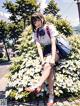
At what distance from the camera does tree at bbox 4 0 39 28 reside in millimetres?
34906

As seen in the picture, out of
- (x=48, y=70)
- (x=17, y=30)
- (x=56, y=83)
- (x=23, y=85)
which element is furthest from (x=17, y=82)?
(x=17, y=30)

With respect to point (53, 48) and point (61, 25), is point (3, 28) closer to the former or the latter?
point (61, 25)

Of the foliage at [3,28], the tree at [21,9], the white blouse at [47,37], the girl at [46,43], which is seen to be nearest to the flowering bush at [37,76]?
the girl at [46,43]

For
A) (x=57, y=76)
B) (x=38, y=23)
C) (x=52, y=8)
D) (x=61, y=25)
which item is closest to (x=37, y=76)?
(x=57, y=76)

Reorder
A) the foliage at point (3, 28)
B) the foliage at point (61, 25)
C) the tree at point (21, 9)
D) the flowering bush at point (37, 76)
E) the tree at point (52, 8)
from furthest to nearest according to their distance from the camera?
the tree at point (52, 8), the foliage at point (3, 28), the tree at point (21, 9), the foliage at point (61, 25), the flowering bush at point (37, 76)

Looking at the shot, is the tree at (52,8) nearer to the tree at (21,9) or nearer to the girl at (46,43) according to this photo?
the tree at (21,9)

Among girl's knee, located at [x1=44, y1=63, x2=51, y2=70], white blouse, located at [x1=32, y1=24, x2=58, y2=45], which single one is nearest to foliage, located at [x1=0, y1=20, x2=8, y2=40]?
white blouse, located at [x1=32, y1=24, x2=58, y2=45]

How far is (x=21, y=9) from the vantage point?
118ft

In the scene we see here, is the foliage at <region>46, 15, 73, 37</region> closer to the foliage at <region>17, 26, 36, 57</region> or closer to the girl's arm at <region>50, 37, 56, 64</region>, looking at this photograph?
the foliage at <region>17, 26, 36, 57</region>

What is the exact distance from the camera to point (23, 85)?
558 cm

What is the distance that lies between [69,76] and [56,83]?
36 cm

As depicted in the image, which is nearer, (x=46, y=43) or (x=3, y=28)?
(x=46, y=43)

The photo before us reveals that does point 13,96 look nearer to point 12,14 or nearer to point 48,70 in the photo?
point 48,70

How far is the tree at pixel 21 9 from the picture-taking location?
115 ft
